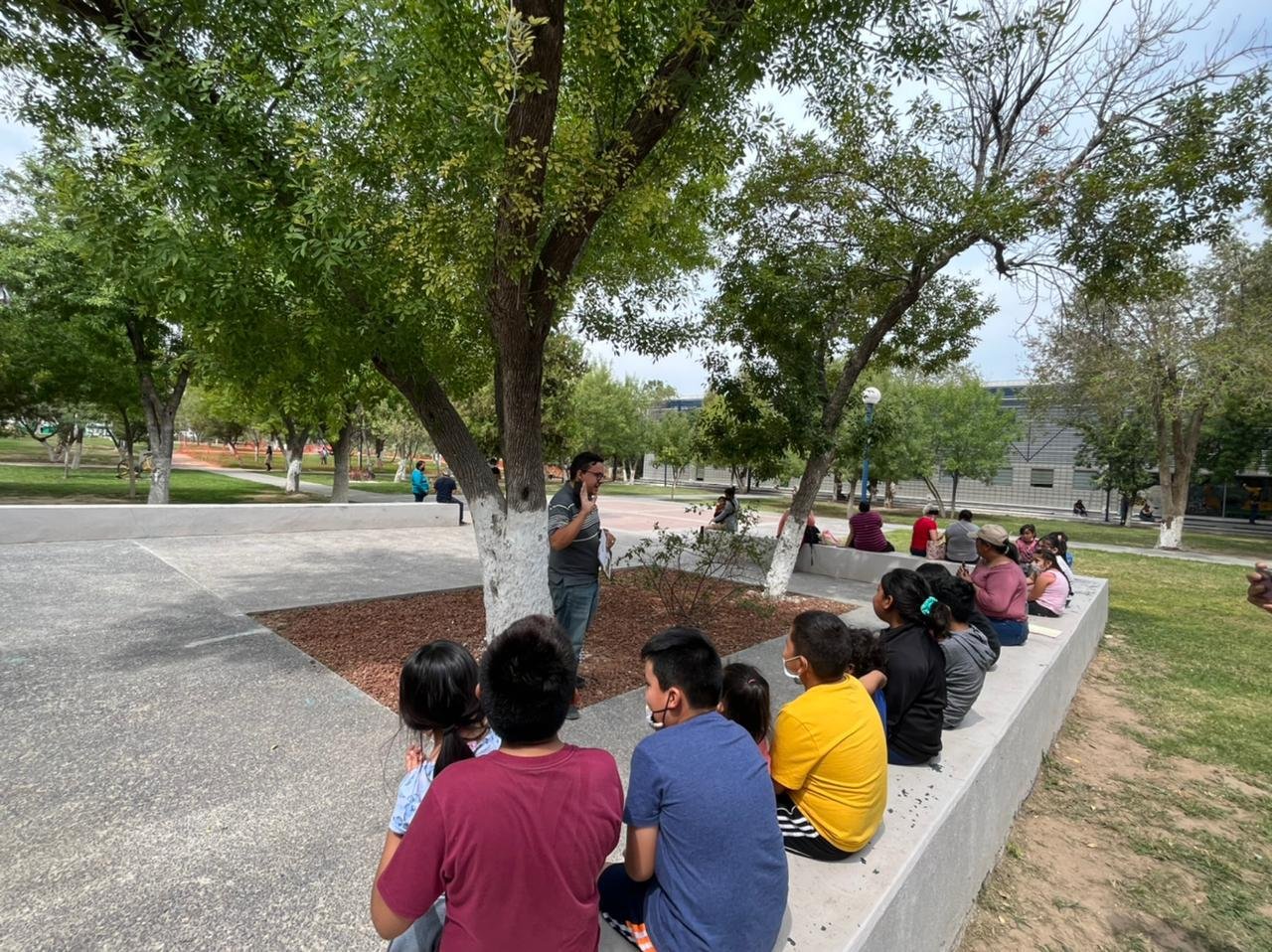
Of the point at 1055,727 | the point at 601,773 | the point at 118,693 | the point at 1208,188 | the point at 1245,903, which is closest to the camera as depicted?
the point at 601,773

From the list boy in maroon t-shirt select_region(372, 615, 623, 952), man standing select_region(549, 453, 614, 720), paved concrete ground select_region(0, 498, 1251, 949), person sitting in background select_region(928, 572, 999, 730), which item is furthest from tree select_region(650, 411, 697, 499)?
boy in maroon t-shirt select_region(372, 615, 623, 952)

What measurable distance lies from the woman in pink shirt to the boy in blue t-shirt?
14.0ft

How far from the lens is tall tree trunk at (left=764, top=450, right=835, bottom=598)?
855 centimetres

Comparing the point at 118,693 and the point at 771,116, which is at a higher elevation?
the point at 771,116

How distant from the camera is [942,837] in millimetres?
2549

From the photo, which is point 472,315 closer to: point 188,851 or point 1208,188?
point 188,851

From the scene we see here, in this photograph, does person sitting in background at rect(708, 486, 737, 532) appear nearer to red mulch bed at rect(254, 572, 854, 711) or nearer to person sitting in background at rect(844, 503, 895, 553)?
red mulch bed at rect(254, 572, 854, 711)

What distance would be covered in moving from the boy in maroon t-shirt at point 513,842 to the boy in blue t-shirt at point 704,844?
198mm

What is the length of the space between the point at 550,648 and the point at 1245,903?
3.92 metres

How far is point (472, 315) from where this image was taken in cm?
553

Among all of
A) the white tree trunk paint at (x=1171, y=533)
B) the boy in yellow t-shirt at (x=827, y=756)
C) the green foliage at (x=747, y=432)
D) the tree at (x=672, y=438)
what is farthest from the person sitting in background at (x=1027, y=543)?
the tree at (x=672, y=438)

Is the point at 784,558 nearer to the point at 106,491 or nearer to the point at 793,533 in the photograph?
the point at 793,533

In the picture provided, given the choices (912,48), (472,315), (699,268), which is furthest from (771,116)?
(699,268)

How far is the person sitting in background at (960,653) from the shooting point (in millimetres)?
3520
